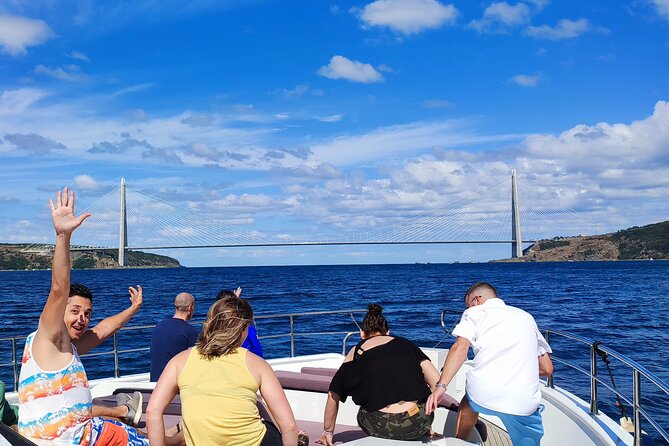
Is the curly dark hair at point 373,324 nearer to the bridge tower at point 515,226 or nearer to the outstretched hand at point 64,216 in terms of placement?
the outstretched hand at point 64,216

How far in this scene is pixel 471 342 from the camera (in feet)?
11.1

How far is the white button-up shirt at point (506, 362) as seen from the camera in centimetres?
331

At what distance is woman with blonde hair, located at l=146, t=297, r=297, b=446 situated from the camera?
2.45 m

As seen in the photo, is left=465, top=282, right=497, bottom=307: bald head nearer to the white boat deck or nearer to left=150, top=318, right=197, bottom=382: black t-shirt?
the white boat deck

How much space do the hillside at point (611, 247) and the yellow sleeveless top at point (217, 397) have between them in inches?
4308

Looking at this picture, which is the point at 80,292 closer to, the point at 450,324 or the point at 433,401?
the point at 433,401

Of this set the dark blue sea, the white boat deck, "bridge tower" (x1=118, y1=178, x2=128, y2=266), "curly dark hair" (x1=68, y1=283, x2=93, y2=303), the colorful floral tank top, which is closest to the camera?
the colorful floral tank top

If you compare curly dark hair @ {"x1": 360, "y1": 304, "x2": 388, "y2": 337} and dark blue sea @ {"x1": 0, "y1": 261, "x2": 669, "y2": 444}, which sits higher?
curly dark hair @ {"x1": 360, "y1": 304, "x2": 388, "y2": 337}

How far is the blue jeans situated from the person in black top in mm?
357

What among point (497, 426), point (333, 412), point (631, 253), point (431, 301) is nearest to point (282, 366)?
point (497, 426)

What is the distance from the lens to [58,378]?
2.44 meters

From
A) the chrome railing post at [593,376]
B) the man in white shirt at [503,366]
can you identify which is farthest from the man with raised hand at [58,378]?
the chrome railing post at [593,376]

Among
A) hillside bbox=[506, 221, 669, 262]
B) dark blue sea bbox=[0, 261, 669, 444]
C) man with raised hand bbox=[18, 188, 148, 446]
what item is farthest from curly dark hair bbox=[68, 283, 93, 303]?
hillside bbox=[506, 221, 669, 262]

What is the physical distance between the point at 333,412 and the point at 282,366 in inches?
119
